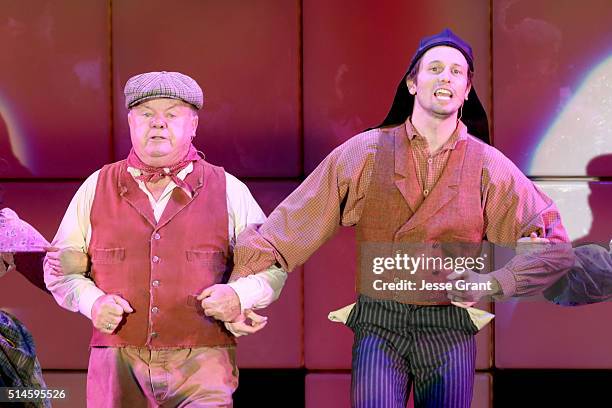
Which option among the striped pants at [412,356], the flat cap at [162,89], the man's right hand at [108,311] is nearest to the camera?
the striped pants at [412,356]

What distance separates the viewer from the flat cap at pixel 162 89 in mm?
2488

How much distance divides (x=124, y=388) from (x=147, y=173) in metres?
0.60

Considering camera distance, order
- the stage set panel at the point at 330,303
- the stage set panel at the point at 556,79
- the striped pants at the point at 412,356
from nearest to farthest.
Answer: the striped pants at the point at 412,356
the stage set panel at the point at 556,79
the stage set panel at the point at 330,303

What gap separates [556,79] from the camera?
290cm

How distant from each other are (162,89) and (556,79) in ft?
4.27

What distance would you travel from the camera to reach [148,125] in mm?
2498

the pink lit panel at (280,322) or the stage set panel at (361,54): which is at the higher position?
the stage set panel at (361,54)

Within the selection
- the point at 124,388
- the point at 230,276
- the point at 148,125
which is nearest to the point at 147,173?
the point at 148,125

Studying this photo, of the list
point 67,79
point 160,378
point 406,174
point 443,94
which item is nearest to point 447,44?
point 443,94

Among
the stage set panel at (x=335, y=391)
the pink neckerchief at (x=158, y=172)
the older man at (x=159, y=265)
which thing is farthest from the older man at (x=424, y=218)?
the stage set panel at (x=335, y=391)

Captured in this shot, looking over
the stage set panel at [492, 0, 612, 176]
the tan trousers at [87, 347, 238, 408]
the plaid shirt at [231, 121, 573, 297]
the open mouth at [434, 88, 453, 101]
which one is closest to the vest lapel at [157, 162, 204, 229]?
the plaid shirt at [231, 121, 573, 297]

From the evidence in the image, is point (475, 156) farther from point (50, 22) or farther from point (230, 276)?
point (50, 22)

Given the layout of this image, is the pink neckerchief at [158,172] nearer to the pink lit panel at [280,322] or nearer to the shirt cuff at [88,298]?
the shirt cuff at [88,298]

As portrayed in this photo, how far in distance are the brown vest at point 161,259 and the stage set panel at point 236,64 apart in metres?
0.50
